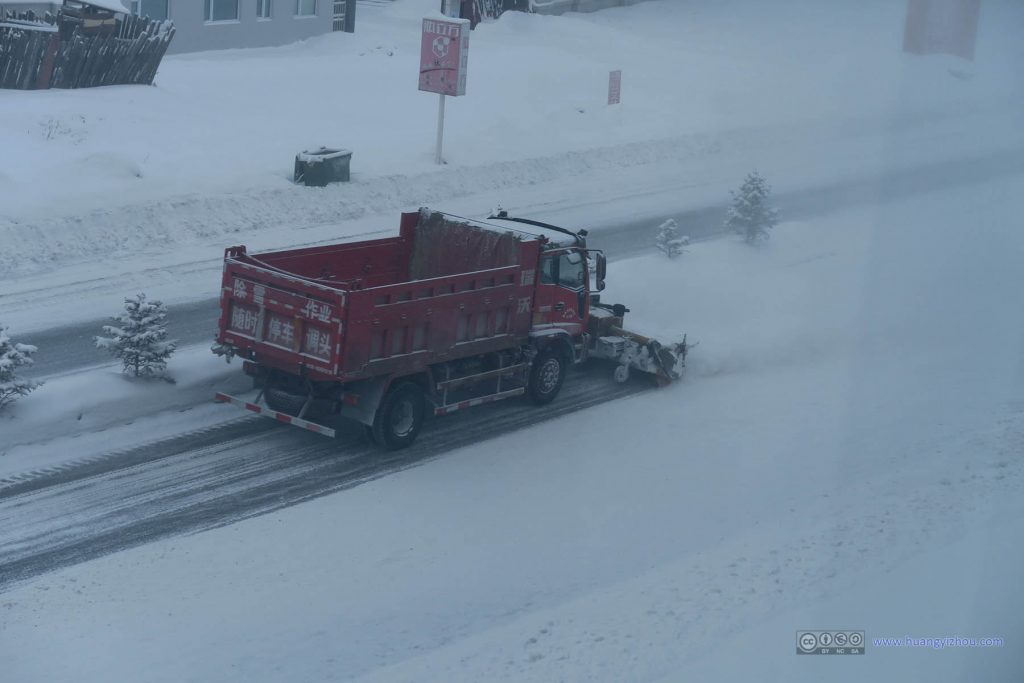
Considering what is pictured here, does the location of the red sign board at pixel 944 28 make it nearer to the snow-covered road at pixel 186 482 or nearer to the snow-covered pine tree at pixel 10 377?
the snow-covered road at pixel 186 482

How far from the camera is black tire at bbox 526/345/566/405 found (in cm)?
1499

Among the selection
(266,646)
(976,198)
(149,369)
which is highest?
(976,198)

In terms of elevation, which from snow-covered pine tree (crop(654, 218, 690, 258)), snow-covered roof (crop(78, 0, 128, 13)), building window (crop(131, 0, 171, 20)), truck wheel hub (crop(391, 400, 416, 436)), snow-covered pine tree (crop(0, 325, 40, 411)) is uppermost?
building window (crop(131, 0, 171, 20))

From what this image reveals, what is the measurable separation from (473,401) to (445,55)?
13750mm

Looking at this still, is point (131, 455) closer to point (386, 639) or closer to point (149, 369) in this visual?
point (149, 369)

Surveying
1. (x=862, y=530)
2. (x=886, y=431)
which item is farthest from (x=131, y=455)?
(x=886, y=431)

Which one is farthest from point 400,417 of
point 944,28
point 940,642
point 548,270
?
point 944,28

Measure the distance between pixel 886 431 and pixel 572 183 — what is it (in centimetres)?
1513

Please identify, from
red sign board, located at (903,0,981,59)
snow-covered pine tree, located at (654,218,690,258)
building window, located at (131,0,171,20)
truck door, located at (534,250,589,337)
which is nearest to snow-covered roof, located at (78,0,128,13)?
building window, located at (131,0,171,20)

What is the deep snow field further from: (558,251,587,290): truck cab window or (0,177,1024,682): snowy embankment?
(558,251,587,290): truck cab window

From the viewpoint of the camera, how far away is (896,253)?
24.7m

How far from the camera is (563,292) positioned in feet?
50.2

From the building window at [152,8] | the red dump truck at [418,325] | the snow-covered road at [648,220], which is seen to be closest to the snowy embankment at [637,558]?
the red dump truck at [418,325]

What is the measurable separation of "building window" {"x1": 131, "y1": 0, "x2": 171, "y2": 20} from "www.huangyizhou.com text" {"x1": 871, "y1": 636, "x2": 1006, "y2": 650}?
2810 centimetres
